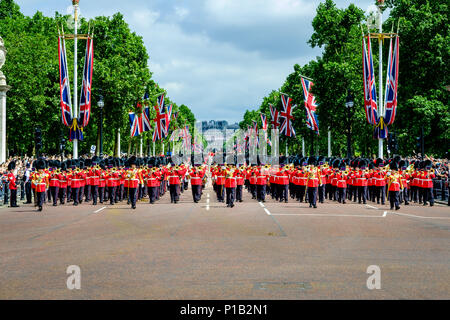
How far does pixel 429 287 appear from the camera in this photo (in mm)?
7465

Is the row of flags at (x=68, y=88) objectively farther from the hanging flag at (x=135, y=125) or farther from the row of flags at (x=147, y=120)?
the row of flags at (x=147, y=120)

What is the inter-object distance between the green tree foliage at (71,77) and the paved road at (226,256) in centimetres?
2899

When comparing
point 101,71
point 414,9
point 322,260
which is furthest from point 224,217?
point 101,71

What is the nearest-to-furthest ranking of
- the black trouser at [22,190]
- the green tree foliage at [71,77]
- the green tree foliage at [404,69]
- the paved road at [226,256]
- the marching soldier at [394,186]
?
the paved road at [226,256] → the marching soldier at [394,186] → the black trouser at [22,190] → the green tree foliage at [404,69] → the green tree foliage at [71,77]

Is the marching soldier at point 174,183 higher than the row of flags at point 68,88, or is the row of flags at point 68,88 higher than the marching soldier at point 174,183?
the row of flags at point 68,88

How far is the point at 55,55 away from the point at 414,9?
3331 centimetres

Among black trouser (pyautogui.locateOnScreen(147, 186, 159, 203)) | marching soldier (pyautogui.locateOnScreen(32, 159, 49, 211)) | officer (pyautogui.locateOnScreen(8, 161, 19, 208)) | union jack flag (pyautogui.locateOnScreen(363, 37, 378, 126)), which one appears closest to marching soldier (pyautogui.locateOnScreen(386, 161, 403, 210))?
union jack flag (pyautogui.locateOnScreen(363, 37, 378, 126))

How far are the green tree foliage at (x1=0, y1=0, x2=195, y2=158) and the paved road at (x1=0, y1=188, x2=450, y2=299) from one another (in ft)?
95.1

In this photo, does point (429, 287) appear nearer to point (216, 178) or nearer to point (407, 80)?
point (216, 178)

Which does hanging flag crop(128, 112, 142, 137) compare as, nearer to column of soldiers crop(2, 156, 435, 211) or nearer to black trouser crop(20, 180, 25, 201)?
black trouser crop(20, 180, 25, 201)

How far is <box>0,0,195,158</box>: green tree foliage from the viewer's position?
45656 mm

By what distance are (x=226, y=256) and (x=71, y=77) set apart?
Answer: 41057mm

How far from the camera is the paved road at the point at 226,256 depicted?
7.33 meters

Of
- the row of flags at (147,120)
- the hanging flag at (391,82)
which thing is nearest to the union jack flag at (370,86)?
the hanging flag at (391,82)
